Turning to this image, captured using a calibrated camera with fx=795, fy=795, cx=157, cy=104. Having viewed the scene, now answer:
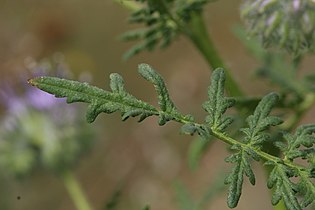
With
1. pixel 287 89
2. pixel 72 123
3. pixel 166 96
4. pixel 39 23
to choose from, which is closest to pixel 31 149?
pixel 72 123

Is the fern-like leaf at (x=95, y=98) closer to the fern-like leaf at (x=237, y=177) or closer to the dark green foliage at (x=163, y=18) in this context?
the fern-like leaf at (x=237, y=177)

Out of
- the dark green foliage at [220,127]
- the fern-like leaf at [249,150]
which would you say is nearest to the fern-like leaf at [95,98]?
the dark green foliage at [220,127]

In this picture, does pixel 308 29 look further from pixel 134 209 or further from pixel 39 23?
pixel 39 23

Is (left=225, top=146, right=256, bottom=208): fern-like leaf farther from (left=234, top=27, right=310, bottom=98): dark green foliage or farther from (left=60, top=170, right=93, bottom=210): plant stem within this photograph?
(left=60, top=170, right=93, bottom=210): plant stem

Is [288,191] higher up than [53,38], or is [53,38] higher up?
[53,38]

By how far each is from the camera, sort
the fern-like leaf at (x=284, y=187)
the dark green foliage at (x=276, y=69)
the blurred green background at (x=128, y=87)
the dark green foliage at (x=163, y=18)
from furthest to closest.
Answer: the blurred green background at (x=128, y=87) < the dark green foliage at (x=276, y=69) < the dark green foliage at (x=163, y=18) < the fern-like leaf at (x=284, y=187)

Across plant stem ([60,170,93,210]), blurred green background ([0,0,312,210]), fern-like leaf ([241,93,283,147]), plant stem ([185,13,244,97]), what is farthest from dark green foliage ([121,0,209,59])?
blurred green background ([0,0,312,210])
